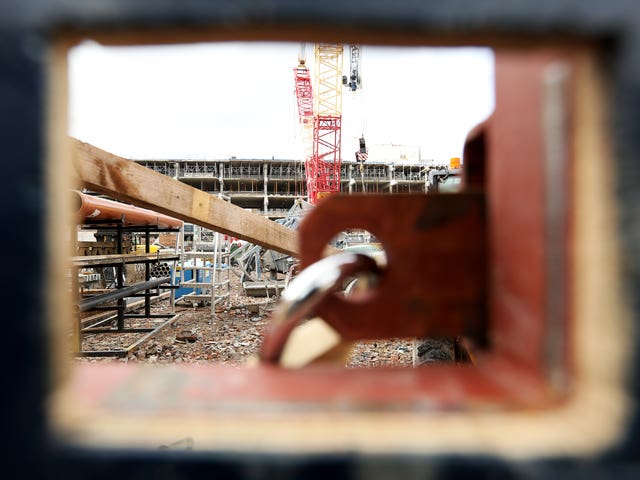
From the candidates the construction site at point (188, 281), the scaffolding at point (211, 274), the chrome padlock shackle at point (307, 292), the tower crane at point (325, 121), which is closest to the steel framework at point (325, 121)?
the tower crane at point (325, 121)

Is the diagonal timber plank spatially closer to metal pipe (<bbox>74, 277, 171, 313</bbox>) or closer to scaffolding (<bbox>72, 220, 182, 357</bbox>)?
scaffolding (<bbox>72, 220, 182, 357</bbox>)

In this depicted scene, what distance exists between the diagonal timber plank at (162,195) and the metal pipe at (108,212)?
123cm

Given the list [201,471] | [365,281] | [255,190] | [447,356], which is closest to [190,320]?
[447,356]

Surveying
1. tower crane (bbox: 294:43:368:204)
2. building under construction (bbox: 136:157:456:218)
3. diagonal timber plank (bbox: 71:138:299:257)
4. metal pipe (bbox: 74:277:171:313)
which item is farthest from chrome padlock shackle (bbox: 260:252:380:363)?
building under construction (bbox: 136:157:456:218)

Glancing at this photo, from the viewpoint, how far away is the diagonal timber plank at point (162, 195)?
1962 mm

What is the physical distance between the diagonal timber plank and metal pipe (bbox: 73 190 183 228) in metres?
1.23

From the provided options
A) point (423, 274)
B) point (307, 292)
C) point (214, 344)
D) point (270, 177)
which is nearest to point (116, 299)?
point (214, 344)

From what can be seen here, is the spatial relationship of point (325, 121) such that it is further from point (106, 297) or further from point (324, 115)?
point (106, 297)

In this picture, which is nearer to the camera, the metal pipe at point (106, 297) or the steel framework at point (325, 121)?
the metal pipe at point (106, 297)

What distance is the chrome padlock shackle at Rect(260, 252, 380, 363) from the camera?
0.61 meters

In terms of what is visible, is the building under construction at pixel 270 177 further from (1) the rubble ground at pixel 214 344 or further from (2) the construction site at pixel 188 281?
(1) the rubble ground at pixel 214 344

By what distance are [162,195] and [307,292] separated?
6.60 feet

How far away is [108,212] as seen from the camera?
3971mm

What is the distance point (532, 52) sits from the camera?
17.0 inches
